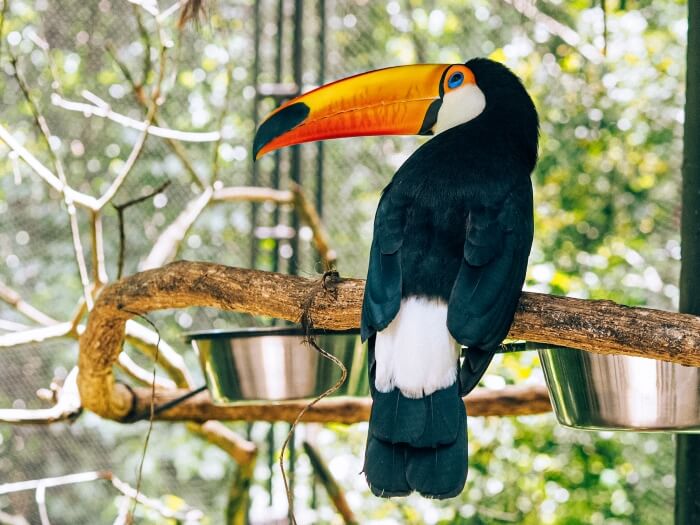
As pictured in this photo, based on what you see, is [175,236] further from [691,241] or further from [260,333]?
[691,241]

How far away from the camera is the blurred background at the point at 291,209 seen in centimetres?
256

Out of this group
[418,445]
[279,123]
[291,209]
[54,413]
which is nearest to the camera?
[418,445]

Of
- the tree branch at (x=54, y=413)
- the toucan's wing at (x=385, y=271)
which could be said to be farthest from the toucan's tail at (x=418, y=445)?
the tree branch at (x=54, y=413)

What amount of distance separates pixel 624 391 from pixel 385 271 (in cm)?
41

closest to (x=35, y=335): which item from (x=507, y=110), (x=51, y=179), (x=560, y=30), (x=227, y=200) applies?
(x=51, y=179)

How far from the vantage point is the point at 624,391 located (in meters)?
1.35

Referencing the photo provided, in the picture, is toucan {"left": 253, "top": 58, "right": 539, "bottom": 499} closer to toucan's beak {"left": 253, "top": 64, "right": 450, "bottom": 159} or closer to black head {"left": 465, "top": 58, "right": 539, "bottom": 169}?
black head {"left": 465, "top": 58, "right": 539, "bottom": 169}

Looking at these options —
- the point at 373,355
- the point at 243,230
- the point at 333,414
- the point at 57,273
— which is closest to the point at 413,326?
the point at 373,355

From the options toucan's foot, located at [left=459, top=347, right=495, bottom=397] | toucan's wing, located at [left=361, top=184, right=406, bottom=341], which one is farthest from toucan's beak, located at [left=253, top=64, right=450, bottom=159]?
toucan's foot, located at [left=459, top=347, right=495, bottom=397]

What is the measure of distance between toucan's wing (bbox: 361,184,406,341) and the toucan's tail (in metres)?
0.10

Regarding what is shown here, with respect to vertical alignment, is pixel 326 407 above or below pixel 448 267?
below

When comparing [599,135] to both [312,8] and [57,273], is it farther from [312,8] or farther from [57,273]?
[57,273]

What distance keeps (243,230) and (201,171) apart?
385 mm

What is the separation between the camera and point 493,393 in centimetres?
188
